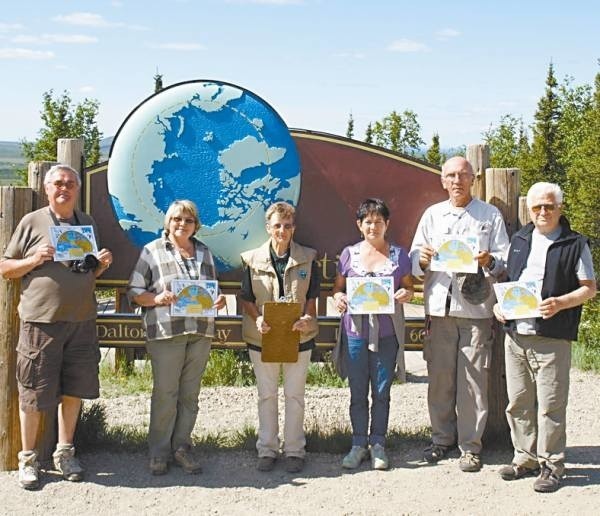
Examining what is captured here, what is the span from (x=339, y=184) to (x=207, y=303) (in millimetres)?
1656

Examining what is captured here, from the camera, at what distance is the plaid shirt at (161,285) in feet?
16.2

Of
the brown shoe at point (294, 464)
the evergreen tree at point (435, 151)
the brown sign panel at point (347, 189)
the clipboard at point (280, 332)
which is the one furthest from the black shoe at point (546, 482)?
the evergreen tree at point (435, 151)

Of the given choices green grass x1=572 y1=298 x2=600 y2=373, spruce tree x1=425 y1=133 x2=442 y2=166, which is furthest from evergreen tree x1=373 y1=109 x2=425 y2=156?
green grass x1=572 y1=298 x2=600 y2=373

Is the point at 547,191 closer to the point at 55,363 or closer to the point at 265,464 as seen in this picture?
the point at 265,464

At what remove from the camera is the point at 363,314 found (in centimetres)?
514

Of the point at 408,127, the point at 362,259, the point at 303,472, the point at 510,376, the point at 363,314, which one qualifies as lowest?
the point at 303,472

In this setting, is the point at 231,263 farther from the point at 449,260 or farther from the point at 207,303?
the point at 449,260

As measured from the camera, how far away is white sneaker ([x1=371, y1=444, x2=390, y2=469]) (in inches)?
207

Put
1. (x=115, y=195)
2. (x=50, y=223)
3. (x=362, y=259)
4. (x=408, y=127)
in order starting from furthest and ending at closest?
(x=408, y=127) < (x=115, y=195) < (x=362, y=259) < (x=50, y=223)

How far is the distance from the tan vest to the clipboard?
97mm

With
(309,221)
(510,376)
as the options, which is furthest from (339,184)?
(510,376)

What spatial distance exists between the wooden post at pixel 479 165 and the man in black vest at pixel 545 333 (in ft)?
2.88

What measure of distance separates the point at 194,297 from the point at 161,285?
24cm

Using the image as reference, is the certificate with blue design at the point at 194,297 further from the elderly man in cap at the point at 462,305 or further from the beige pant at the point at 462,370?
the beige pant at the point at 462,370
